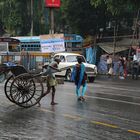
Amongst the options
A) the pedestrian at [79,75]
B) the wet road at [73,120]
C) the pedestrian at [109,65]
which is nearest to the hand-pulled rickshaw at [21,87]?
the wet road at [73,120]

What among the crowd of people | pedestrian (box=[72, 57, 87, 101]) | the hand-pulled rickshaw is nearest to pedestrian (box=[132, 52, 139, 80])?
the crowd of people

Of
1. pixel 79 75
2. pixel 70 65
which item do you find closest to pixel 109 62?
pixel 70 65

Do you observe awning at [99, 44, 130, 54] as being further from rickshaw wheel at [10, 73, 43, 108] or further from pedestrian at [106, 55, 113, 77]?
rickshaw wheel at [10, 73, 43, 108]

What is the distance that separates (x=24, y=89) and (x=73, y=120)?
286cm

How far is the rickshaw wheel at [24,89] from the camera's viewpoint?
13.1 metres

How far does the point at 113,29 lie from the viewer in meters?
42.7

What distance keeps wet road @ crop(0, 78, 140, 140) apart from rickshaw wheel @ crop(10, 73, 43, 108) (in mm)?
290

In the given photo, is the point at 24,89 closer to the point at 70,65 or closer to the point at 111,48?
the point at 70,65

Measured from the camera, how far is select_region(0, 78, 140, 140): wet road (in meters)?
8.98

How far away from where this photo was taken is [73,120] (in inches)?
429

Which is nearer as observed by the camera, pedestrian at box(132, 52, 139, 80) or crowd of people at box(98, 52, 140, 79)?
pedestrian at box(132, 52, 139, 80)

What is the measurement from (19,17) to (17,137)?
147 feet

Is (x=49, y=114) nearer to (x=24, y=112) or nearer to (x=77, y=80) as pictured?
(x=24, y=112)

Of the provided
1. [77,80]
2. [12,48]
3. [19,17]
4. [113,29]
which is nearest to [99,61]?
[113,29]
